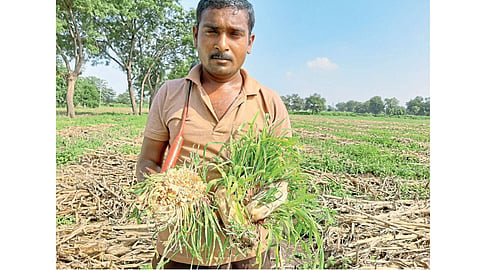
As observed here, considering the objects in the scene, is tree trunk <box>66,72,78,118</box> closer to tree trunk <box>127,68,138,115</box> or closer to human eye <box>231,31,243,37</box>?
tree trunk <box>127,68,138,115</box>

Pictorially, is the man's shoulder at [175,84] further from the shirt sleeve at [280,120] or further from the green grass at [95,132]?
the green grass at [95,132]

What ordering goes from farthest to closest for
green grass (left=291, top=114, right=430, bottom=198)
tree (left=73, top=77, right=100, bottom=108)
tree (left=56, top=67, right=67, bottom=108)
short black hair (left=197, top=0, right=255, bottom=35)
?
1. tree (left=56, top=67, right=67, bottom=108)
2. tree (left=73, top=77, right=100, bottom=108)
3. green grass (left=291, top=114, right=430, bottom=198)
4. short black hair (left=197, top=0, right=255, bottom=35)

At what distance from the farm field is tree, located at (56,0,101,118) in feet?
6.55

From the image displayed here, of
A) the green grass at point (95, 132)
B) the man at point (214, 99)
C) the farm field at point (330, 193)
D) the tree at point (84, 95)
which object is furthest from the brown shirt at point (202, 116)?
the tree at point (84, 95)

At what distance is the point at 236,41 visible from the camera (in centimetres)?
97

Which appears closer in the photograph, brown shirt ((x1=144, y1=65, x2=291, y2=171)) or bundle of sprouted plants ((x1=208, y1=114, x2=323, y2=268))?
bundle of sprouted plants ((x1=208, y1=114, x2=323, y2=268))

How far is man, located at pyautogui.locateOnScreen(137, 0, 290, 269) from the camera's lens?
3.12ft

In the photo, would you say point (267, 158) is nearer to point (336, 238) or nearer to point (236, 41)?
point (236, 41)

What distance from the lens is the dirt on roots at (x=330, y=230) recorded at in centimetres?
237

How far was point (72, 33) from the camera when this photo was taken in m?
6.26

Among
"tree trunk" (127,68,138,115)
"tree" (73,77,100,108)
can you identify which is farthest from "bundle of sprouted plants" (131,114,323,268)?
"tree" (73,77,100,108)

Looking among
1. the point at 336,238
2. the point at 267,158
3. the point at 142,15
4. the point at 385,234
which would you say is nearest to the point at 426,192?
the point at 385,234

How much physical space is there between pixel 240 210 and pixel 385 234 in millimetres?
2088

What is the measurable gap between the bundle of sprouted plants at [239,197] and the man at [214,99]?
6 centimetres
